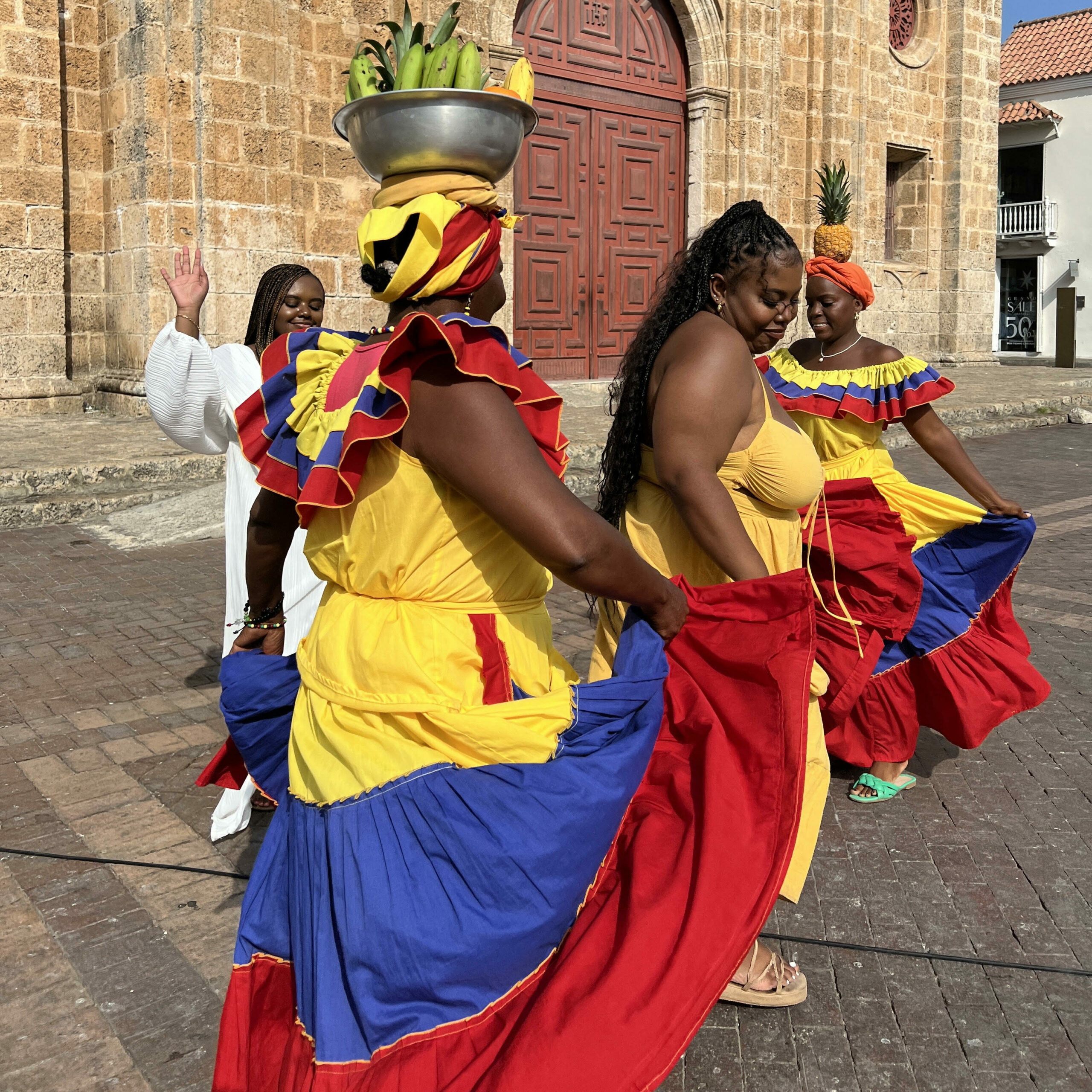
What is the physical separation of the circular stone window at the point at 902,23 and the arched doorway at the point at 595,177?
6152 mm

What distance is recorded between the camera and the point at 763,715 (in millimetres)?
2373

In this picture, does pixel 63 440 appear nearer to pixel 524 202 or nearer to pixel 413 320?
pixel 524 202

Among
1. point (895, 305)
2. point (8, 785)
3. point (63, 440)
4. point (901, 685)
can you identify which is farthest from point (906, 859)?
point (895, 305)

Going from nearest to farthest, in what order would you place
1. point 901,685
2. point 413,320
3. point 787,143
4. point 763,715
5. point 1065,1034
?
point 413,320 < point 763,715 < point 1065,1034 < point 901,685 < point 787,143

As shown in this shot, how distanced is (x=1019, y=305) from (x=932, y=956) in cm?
3838

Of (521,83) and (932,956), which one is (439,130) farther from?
(932,956)

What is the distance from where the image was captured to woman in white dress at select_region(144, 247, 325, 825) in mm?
3496

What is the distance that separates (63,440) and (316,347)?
9243 millimetres

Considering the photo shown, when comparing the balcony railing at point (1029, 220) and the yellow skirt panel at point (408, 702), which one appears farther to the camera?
the balcony railing at point (1029, 220)

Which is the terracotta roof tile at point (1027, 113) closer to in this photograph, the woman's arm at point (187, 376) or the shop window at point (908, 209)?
the shop window at point (908, 209)

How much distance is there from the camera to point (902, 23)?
2019 centimetres

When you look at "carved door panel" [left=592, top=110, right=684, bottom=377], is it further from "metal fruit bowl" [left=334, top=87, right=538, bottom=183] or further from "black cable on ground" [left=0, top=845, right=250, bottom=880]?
"metal fruit bowl" [left=334, top=87, right=538, bottom=183]

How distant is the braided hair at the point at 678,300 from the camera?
312cm

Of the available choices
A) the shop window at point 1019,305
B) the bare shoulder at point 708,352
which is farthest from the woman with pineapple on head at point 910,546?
the shop window at point 1019,305
